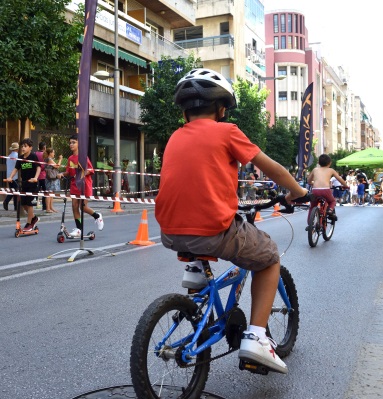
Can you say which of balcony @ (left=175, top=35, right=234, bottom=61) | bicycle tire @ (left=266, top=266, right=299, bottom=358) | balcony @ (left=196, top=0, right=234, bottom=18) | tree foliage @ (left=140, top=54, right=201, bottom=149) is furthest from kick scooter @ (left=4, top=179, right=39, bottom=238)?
balcony @ (left=196, top=0, right=234, bottom=18)

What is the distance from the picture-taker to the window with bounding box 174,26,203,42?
49.3 m

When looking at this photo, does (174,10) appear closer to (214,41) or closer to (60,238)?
(214,41)

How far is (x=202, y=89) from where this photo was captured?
3051mm

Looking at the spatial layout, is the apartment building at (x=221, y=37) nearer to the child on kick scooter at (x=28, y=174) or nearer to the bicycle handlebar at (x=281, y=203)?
the child on kick scooter at (x=28, y=174)

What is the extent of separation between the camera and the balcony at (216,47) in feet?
151

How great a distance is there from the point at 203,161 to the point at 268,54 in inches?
3584

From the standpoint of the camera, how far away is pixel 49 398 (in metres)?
3.23

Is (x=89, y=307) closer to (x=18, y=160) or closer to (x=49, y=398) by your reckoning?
(x=49, y=398)

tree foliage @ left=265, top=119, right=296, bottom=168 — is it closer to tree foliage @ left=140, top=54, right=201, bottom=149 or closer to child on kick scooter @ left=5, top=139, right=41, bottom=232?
tree foliage @ left=140, top=54, right=201, bottom=149

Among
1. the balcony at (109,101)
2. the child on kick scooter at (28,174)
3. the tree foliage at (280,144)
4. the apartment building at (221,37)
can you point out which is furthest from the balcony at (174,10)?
the child on kick scooter at (28,174)

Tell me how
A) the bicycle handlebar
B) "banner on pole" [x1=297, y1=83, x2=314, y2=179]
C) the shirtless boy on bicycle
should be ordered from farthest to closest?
"banner on pole" [x1=297, y1=83, x2=314, y2=179]
the shirtless boy on bicycle
the bicycle handlebar

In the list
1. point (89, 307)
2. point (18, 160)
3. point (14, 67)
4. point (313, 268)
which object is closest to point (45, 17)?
point (14, 67)

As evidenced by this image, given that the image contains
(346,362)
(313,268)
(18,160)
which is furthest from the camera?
(18,160)

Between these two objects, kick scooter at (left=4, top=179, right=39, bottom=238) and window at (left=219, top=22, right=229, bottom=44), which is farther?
window at (left=219, top=22, right=229, bottom=44)
